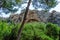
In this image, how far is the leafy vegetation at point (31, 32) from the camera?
30.8 meters

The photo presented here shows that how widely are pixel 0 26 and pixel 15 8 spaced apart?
176 inches

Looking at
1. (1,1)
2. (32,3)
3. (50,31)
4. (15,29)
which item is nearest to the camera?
(32,3)

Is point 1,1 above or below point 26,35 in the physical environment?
above

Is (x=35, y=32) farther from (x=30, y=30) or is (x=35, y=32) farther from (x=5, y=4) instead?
(x=5, y=4)

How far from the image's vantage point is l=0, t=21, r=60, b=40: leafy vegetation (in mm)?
30812

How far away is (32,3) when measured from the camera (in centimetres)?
2552

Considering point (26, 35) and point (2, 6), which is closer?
point (2, 6)

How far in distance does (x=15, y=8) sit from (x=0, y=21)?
5.71m

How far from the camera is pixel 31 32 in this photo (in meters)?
31.6

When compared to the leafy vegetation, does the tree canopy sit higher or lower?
higher

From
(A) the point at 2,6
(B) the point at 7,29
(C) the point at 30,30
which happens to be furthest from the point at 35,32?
(A) the point at 2,6

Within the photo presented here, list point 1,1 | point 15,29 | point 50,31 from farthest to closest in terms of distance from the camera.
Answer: point 50,31 → point 15,29 → point 1,1

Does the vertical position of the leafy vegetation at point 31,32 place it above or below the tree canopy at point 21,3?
below

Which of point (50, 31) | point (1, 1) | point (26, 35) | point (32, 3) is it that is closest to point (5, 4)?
point (1, 1)
